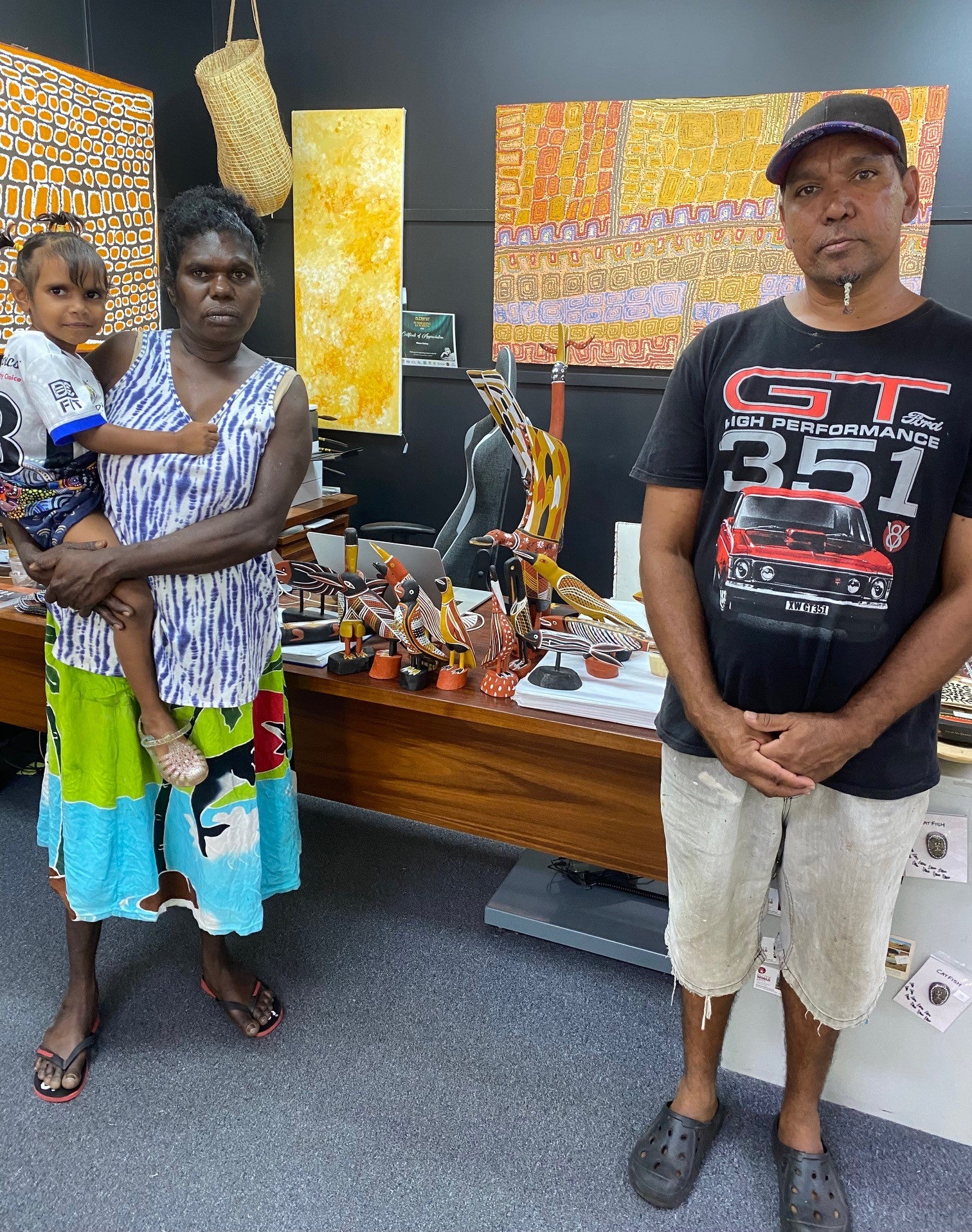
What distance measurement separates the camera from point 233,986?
6.07 feet

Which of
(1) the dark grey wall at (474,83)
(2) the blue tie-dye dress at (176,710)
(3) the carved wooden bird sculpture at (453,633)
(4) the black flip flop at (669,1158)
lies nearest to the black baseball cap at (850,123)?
(2) the blue tie-dye dress at (176,710)

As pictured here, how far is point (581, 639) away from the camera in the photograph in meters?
1.76

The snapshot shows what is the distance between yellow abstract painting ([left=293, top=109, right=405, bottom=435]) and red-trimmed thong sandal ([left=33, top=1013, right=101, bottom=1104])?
9.40 feet

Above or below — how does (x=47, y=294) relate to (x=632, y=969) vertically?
above

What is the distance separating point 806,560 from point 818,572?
0.07ft

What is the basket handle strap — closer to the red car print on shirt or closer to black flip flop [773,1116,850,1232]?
the red car print on shirt

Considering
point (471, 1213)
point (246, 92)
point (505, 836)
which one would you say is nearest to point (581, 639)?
point (505, 836)

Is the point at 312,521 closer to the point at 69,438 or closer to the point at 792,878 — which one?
the point at 69,438

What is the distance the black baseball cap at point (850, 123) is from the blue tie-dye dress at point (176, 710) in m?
0.86

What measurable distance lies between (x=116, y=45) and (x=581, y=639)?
3.12 m

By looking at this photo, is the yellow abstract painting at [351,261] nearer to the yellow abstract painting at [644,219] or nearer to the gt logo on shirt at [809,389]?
the yellow abstract painting at [644,219]

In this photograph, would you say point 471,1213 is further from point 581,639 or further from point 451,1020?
point 581,639

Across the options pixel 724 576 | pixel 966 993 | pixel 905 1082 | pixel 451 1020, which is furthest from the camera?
pixel 451 1020

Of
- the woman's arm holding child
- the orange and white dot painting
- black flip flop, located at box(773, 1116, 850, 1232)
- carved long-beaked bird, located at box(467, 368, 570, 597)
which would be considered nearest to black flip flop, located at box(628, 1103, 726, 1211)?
black flip flop, located at box(773, 1116, 850, 1232)
